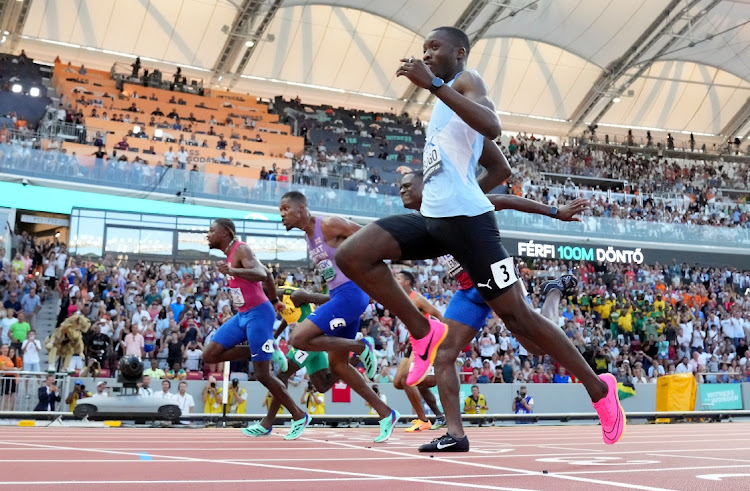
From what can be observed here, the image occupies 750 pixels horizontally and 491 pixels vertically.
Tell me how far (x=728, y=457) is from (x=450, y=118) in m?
2.64

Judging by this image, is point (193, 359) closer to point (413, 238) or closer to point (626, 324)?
point (413, 238)

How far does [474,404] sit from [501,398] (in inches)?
64.2

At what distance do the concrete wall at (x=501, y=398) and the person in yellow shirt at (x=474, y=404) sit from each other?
45 centimetres

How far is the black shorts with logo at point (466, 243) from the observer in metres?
3.97

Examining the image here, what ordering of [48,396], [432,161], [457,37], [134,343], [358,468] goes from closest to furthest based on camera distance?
[358,468] < [432,161] < [457,37] < [48,396] < [134,343]

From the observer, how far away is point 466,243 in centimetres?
404

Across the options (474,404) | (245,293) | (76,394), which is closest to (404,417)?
(474,404)

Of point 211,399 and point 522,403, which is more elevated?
point 211,399

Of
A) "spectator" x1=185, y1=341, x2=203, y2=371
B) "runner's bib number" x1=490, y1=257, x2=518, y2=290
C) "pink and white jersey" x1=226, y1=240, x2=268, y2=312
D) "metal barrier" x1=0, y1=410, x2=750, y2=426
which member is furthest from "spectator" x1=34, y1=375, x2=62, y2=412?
"runner's bib number" x1=490, y1=257, x2=518, y2=290

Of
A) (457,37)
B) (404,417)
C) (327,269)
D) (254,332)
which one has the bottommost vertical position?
(404,417)

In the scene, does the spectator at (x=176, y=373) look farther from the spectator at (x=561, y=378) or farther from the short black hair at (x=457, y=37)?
the short black hair at (x=457, y=37)

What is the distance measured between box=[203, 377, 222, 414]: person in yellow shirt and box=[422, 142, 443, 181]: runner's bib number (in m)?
9.42

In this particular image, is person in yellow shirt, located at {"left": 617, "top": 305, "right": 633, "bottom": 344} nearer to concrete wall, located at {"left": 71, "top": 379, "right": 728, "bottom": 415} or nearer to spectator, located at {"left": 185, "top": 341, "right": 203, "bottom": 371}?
concrete wall, located at {"left": 71, "top": 379, "right": 728, "bottom": 415}

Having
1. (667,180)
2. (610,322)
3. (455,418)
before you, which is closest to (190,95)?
(610,322)
